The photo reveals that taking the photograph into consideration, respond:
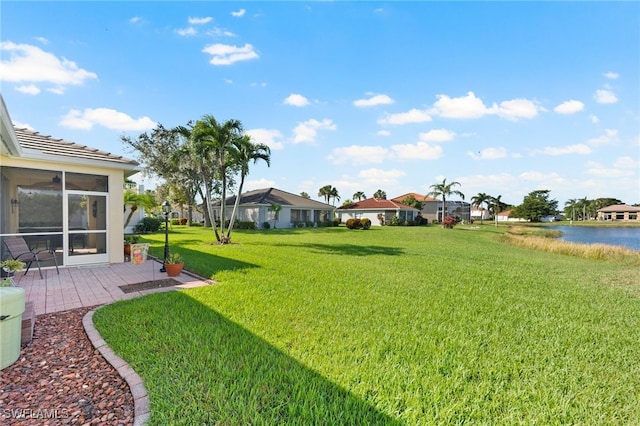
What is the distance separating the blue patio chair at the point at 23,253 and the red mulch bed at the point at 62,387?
16.1 feet

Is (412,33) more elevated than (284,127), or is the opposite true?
(412,33)

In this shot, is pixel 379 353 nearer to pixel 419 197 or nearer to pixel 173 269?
pixel 173 269

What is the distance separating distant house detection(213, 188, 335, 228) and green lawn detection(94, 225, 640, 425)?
23414mm

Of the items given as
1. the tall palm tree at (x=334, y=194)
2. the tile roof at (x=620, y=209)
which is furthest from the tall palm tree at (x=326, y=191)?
the tile roof at (x=620, y=209)

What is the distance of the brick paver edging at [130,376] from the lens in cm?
249

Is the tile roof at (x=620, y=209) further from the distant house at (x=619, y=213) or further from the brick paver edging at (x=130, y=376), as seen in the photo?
the brick paver edging at (x=130, y=376)

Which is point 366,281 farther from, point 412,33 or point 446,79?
point 446,79

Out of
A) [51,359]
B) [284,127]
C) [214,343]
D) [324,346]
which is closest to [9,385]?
[51,359]

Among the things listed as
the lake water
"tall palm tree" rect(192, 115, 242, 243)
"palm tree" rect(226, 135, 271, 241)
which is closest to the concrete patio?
"palm tree" rect(226, 135, 271, 241)

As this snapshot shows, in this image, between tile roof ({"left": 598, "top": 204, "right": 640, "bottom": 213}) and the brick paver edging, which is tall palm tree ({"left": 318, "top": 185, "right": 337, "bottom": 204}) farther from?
tile roof ({"left": 598, "top": 204, "right": 640, "bottom": 213})

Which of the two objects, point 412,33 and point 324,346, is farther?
point 412,33

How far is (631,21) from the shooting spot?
10.2 m

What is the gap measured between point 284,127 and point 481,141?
44.3 ft

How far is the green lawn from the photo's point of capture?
8.65 feet
